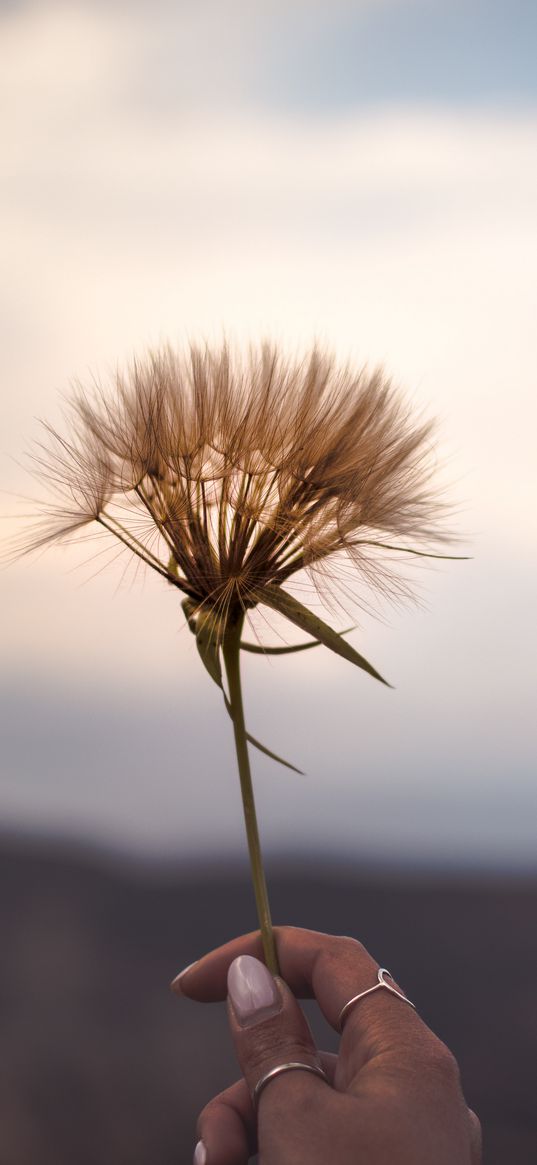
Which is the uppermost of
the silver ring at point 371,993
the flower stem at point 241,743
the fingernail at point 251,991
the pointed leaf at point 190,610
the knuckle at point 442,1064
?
the pointed leaf at point 190,610

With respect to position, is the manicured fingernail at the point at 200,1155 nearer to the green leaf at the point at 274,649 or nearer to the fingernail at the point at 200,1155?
the fingernail at the point at 200,1155

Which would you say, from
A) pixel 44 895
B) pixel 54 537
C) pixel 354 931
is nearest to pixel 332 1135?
pixel 54 537

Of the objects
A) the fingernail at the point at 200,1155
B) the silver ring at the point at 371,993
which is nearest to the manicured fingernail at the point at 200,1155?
the fingernail at the point at 200,1155

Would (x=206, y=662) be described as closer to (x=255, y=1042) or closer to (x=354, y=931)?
(x=255, y=1042)

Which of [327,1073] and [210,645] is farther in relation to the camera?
[327,1073]

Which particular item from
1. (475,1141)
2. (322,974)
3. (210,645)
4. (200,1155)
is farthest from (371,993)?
(210,645)

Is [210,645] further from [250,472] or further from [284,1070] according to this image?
[284,1070]

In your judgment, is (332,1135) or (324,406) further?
(324,406)
